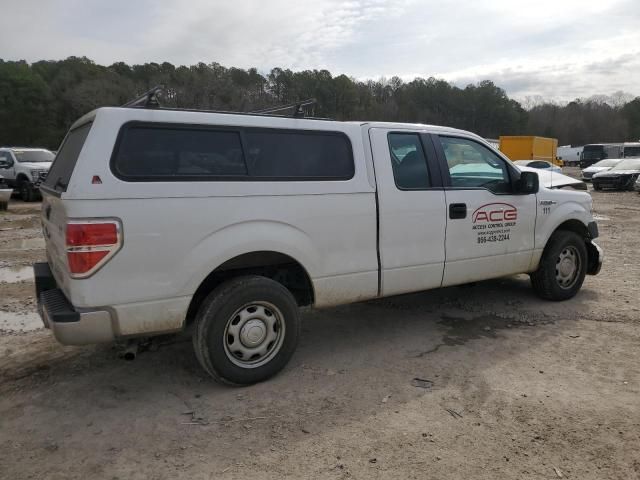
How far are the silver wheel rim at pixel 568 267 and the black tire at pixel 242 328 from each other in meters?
3.45

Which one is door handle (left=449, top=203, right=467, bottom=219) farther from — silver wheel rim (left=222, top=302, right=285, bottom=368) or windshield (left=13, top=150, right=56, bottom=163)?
windshield (left=13, top=150, right=56, bottom=163)

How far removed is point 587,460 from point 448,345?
1.76 meters

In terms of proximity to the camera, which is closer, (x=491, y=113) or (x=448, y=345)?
(x=448, y=345)

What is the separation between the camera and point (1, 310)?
562 cm

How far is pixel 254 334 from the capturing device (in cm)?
366

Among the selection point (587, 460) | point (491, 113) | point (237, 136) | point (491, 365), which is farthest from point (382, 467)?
point (491, 113)

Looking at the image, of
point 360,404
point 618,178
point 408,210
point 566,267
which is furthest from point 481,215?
point 618,178

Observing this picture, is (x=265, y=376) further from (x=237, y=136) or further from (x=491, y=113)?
(x=491, y=113)

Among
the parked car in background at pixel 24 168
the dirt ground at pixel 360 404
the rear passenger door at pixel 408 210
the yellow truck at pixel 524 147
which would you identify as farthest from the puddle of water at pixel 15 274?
the yellow truck at pixel 524 147

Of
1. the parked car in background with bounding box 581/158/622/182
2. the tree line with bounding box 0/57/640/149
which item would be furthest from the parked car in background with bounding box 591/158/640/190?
the tree line with bounding box 0/57/640/149

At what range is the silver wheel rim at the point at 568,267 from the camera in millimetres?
5660

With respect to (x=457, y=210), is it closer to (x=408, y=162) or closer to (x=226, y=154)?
(x=408, y=162)

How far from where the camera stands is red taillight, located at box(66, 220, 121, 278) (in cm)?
298

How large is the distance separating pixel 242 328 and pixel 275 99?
16118 millimetres
